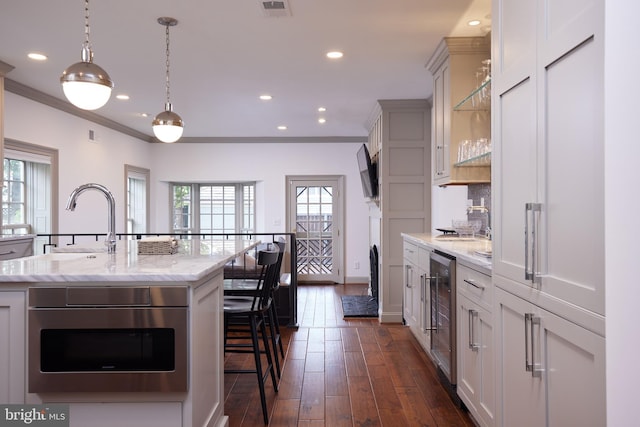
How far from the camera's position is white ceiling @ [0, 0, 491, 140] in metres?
3.01

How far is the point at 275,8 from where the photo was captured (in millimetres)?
2963

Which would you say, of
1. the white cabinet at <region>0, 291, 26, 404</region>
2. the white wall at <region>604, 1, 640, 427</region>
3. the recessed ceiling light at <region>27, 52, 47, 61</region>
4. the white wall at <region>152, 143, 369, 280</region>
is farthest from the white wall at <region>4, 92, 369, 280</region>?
the white wall at <region>604, 1, 640, 427</region>

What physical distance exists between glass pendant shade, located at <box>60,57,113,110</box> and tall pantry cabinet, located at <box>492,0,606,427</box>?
1.92 m

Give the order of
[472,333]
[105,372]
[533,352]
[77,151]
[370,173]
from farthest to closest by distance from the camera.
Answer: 1. [370,173]
2. [77,151]
3. [472,333]
4. [105,372]
5. [533,352]

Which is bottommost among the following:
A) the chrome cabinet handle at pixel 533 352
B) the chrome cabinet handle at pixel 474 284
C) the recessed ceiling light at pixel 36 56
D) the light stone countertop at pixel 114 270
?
the chrome cabinet handle at pixel 533 352

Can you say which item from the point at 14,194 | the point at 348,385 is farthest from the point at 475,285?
the point at 14,194

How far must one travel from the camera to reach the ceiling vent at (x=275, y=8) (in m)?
2.89

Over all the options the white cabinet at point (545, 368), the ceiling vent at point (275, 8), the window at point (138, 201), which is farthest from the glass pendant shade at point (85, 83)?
the window at point (138, 201)

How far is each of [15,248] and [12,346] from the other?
267 cm

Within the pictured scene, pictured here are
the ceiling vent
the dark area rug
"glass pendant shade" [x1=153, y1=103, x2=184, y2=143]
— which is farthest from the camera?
the dark area rug

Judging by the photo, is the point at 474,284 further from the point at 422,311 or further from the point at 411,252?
the point at 411,252

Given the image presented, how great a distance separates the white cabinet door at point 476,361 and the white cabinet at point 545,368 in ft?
0.65

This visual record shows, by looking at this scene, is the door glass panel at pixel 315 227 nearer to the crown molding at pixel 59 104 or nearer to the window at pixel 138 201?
the window at pixel 138 201

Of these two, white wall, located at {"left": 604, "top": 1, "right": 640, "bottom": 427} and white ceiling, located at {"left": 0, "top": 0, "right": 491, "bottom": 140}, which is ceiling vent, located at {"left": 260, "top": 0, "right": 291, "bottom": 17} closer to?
white ceiling, located at {"left": 0, "top": 0, "right": 491, "bottom": 140}
